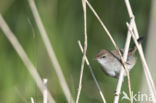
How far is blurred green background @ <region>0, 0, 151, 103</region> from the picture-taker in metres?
3.38

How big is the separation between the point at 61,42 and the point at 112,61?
17.4 inches

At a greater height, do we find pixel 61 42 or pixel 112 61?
pixel 61 42

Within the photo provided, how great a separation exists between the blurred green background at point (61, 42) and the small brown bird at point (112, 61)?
0.14 meters

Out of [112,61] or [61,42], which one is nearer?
[112,61]

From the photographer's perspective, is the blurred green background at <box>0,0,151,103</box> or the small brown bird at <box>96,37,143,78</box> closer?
the small brown bird at <box>96,37,143,78</box>

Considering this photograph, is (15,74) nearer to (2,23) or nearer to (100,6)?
(2,23)

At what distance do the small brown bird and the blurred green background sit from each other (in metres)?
0.14

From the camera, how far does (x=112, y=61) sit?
344 cm

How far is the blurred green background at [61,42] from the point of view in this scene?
133 inches

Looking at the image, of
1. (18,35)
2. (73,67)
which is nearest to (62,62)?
(73,67)

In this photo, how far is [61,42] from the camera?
Answer: 3.61 metres

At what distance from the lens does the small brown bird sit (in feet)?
10.5

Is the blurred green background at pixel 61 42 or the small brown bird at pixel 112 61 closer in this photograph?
the small brown bird at pixel 112 61

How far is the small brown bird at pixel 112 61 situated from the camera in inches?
126
